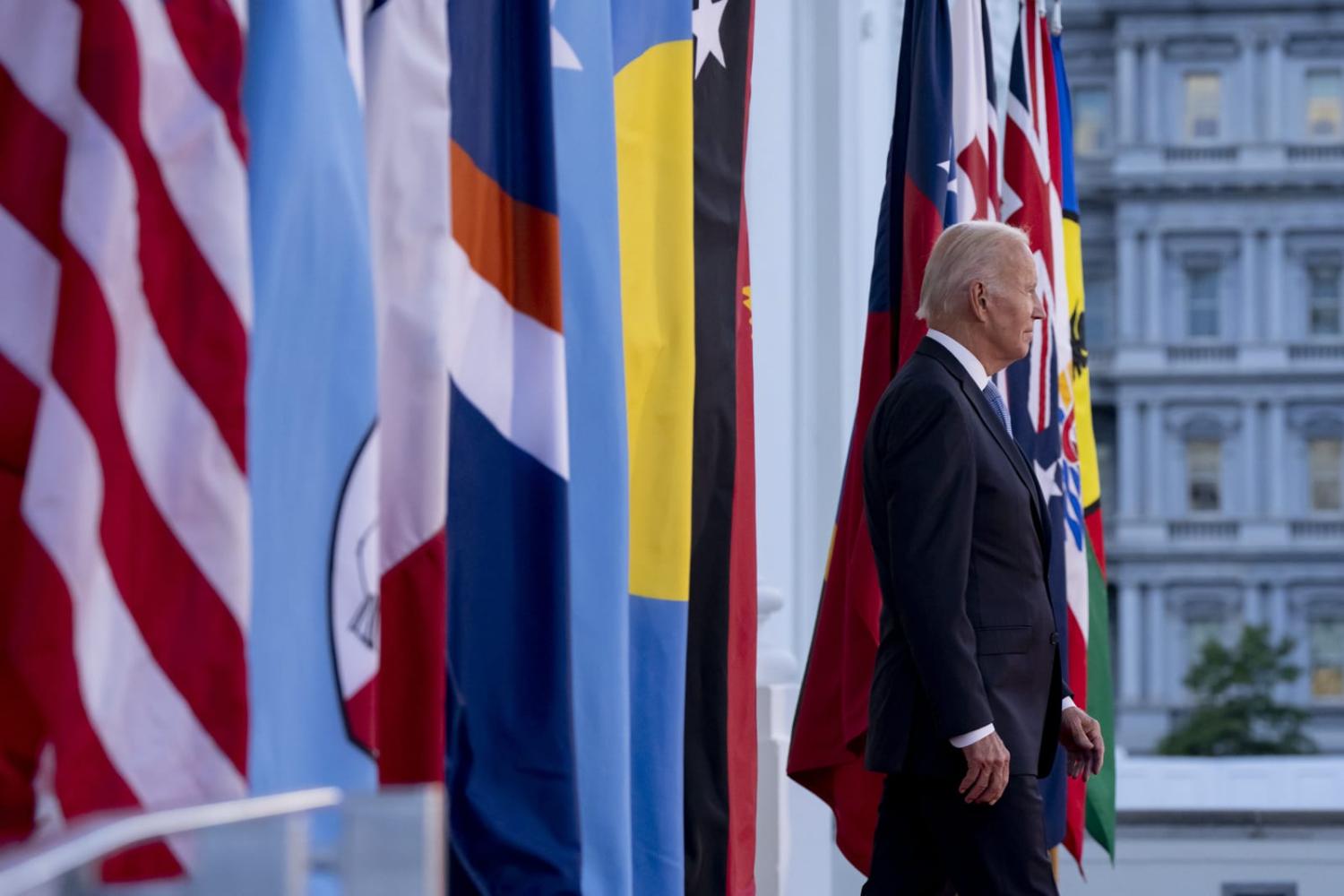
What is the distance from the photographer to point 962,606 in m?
2.10

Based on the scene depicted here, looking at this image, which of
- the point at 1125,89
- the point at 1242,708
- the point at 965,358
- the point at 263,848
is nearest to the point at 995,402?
the point at 965,358

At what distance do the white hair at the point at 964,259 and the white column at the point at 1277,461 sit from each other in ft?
87.6

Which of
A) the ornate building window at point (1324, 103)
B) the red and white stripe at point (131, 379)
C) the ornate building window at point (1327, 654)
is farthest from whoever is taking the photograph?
the ornate building window at point (1324, 103)

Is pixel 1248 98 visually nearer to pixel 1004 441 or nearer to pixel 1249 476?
pixel 1249 476

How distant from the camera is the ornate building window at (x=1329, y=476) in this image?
28172 mm

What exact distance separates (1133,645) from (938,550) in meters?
26.1

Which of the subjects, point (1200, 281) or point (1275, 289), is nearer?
point (1275, 289)

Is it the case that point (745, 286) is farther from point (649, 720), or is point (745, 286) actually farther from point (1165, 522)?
point (1165, 522)

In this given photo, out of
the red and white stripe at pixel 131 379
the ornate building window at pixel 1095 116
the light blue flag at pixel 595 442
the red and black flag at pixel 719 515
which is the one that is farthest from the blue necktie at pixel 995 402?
the ornate building window at pixel 1095 116

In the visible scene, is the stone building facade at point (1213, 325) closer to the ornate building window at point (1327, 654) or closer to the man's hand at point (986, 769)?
the ornate building window at point (1327, 654)

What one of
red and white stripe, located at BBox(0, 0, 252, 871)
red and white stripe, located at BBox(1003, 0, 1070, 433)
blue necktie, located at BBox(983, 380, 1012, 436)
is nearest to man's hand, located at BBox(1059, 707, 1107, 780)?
blue necktie, located at BBox(983, 380, 1012, 436)

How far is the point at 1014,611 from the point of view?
217 centimetres

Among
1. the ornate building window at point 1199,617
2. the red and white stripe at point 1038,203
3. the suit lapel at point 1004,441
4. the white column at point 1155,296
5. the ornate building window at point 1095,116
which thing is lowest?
the ornate building window at point 1199,617

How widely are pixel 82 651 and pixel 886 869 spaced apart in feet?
3.87
